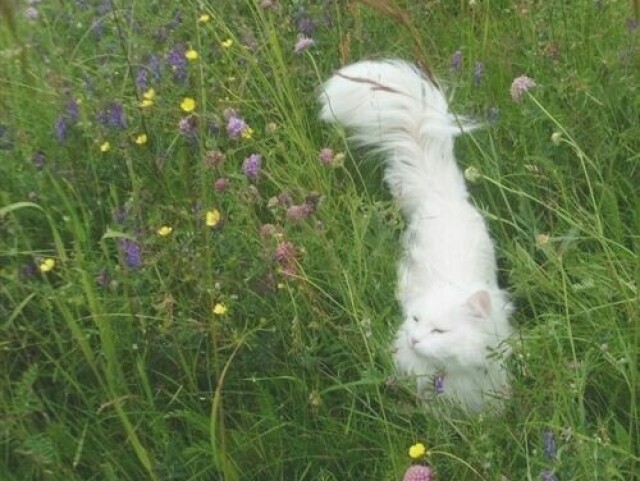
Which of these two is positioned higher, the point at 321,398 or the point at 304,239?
the point at 304,239

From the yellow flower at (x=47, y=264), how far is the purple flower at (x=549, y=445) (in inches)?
44.9

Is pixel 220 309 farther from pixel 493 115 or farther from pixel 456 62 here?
pixel 456 62

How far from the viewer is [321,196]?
2205 mm

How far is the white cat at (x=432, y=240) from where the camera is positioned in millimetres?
2266

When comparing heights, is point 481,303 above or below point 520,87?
below

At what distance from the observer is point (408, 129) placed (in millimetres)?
2828

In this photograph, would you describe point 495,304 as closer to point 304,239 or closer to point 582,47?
point 304,239

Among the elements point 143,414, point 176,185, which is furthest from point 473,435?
point 176,185

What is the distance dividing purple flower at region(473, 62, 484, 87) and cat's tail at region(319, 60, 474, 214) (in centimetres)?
11

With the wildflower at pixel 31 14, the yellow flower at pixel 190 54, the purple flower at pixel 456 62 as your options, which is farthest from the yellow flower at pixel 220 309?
the wildflower at pixel 31 14

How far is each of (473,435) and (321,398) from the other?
383 millimetres

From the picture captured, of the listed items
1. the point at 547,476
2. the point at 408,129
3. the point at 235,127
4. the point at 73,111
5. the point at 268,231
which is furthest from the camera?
the point at 408,129

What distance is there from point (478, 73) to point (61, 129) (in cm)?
119

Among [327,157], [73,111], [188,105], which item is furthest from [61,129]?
[327,157]
